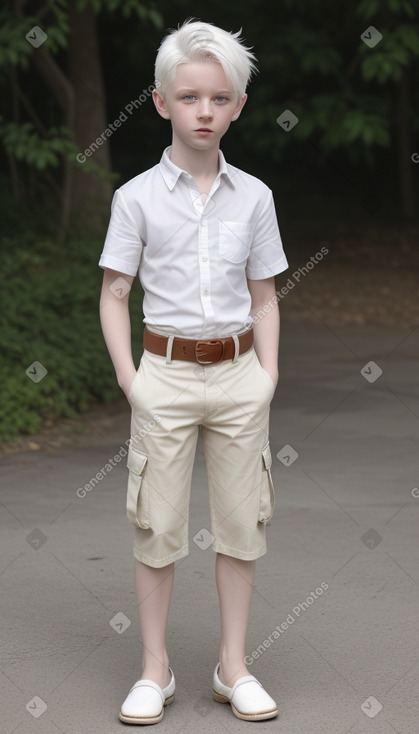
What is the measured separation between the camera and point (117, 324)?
3467 mm

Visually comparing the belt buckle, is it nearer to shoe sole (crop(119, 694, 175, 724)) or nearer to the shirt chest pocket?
the shirt chest pocket

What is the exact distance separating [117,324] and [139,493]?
0.49 meters

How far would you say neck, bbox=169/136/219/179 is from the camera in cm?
337

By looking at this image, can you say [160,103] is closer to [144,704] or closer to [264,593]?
[144,704]

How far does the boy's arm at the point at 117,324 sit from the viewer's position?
3439mm

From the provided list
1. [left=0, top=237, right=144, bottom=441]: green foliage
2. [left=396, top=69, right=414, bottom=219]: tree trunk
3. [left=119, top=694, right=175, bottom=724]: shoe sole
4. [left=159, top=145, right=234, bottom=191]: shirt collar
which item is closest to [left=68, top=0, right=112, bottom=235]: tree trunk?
[left=0, top=237, right=144, bottom=441]: green foliage

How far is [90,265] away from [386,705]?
21.2 feet

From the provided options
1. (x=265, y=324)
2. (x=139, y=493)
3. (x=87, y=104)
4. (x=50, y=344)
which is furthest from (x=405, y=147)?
(x=139, y=493)

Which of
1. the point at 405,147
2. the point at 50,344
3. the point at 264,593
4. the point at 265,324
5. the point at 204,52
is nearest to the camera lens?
the point at 204,52

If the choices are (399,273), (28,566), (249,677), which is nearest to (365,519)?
(28,566)

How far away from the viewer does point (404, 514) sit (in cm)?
551

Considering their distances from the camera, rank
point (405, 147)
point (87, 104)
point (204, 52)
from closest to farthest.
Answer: point (204, 52)
point (87, 104)
point (405, 147)

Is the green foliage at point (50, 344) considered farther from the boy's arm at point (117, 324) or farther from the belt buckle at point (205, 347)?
the belt buckle at point (205, 347)

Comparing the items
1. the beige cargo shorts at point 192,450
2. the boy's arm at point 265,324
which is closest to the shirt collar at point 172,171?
the boy's arm at point 265,324
